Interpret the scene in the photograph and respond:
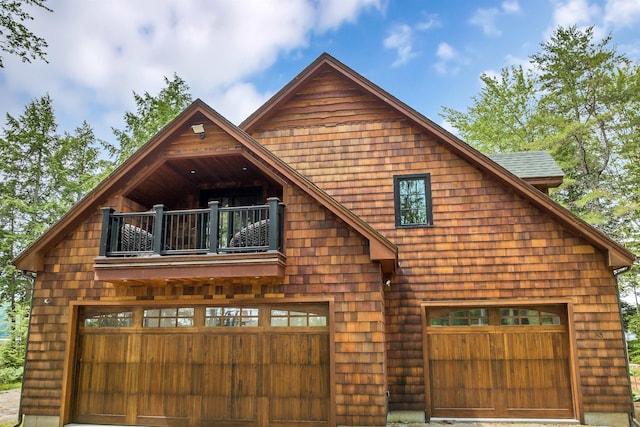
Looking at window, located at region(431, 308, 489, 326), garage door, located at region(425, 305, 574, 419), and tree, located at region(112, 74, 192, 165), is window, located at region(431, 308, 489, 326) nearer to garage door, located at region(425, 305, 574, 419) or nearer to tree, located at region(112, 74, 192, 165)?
garage door, located at region(425, 305, 574, 419)

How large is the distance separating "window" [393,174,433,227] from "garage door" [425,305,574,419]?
200cm

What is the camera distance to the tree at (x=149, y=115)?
79.2 ft

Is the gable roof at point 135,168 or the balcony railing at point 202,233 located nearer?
the balcony railing at point 202,233

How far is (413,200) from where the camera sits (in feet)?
34.9

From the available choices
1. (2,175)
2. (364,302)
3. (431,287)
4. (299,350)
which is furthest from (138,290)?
(2,175)

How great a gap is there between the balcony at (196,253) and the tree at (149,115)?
52.4ft

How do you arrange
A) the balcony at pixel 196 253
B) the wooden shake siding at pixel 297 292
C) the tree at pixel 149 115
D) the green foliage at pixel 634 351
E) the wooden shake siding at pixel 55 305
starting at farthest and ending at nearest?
the tree at pixel 149 115 < the green foliage at pixel 634 351 < the wooden shake siding at pixel 55 305 < the balcony at pixel 196 253 < the wooden shake siding at pixel 297 292

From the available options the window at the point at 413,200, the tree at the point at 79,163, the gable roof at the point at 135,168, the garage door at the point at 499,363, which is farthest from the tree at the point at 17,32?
the tree at the point at 79,163

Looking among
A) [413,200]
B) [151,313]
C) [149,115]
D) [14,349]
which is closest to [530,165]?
[413,200]

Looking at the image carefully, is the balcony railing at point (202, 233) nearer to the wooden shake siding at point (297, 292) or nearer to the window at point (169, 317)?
the wooden shake siding at point (297, 292)

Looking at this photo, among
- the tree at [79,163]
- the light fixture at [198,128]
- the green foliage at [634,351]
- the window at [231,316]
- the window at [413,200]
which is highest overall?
the tree at [79,163]

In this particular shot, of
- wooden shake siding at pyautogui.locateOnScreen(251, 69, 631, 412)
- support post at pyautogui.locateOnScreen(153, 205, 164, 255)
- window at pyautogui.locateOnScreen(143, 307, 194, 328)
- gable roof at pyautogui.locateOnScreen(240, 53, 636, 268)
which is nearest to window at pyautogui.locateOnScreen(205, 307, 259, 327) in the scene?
window at pyautogui.locateOnScreen(143, 307, 194, 328)

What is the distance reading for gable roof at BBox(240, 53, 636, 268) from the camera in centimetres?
917

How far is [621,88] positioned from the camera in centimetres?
1870
